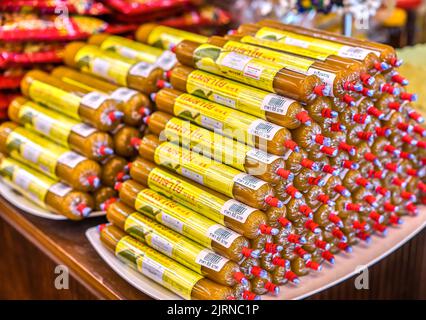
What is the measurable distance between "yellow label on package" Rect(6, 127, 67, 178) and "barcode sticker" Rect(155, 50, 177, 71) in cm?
39

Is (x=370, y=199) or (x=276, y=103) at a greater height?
(x=276, y=103)

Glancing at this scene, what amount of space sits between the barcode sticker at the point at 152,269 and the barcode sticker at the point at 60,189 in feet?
1.34

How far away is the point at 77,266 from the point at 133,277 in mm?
202

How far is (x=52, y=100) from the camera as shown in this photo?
2.12 meters

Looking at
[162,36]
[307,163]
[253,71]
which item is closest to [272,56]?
[253,71]

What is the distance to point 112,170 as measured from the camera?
200cm

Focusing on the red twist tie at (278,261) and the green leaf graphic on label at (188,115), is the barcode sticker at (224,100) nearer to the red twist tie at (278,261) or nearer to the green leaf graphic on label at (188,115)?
the green leaf graphic on label at (188,115)

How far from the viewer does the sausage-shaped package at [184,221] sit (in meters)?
1.55

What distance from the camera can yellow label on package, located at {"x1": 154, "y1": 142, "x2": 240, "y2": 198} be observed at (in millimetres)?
1607

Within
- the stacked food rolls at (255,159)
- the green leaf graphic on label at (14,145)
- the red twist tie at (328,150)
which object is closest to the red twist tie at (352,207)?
the stacked food rolls at (255,159)

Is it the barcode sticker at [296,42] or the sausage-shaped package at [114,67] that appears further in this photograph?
the sausage-shaped package at [114,67]

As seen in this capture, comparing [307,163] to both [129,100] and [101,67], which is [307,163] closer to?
[129,100]

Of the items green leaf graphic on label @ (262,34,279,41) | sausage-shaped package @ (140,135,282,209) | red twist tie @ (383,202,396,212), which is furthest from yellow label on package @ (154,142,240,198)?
red twist tie @ (383,202,396,212)

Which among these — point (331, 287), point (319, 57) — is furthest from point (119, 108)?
point (331, 287)
